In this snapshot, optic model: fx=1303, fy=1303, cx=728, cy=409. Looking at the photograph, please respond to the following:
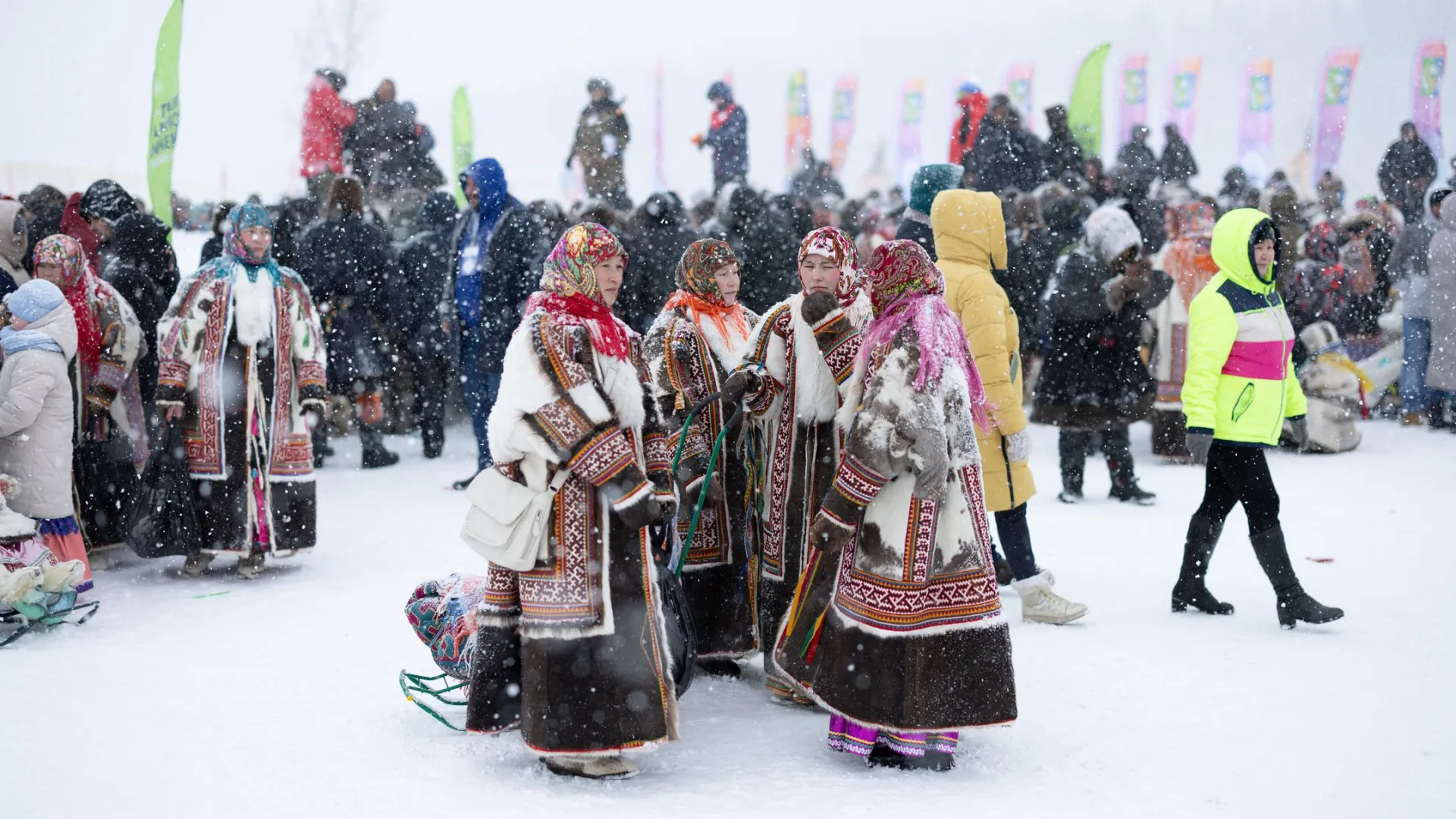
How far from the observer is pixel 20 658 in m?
5.22

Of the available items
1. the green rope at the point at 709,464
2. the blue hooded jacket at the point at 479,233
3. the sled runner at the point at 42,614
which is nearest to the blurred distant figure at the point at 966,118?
the blue hooded jacket at the point at 479,233

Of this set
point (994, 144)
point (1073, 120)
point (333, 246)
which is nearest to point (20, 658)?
point (333, 246)

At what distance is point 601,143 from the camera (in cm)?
1388

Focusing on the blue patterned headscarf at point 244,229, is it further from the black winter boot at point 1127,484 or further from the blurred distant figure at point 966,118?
the blurred distant figure at point 966,118

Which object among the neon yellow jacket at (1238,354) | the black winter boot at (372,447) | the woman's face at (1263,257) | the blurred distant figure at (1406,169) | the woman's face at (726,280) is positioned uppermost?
the blurred distant figure at (1406,169)

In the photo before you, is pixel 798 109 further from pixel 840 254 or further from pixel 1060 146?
pixel 840 254

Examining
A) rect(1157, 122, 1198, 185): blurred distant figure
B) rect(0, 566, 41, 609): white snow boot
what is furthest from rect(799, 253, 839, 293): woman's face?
rect(1157, 122, 1198, 185): blurred distant figure

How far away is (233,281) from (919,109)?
584 inches

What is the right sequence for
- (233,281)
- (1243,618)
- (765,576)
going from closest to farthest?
(765,576)
(1243,618)
(233,281)

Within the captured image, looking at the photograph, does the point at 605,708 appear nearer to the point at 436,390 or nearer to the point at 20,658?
the point at 20,658

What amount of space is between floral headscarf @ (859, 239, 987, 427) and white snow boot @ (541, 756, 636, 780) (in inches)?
58.5

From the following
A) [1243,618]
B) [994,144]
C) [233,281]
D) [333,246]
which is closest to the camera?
[1243,618]

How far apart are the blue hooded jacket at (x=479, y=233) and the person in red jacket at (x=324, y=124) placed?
5.13m

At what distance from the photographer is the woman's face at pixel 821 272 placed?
15.6 feet
